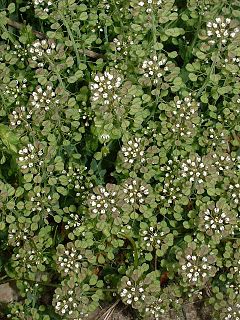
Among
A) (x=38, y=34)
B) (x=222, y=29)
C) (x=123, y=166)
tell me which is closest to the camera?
(x=222, y=29)

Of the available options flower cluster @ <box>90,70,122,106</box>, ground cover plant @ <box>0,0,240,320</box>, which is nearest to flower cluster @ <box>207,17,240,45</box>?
ground cover plant @ <box>0,0,240,320</box>

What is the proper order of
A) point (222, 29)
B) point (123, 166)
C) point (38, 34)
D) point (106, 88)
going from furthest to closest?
point (38, 34) → point (123, 166) → point (222, 29) → point (106, 88)

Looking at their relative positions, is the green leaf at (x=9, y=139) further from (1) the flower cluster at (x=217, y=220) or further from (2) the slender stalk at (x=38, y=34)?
(1) the flower cluster at (x=217, y=220)

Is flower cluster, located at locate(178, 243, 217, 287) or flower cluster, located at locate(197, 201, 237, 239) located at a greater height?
flower cluster, located at locate(197, 201, 237, 239)

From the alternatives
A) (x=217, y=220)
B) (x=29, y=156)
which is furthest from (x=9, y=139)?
(x=217, y=220)

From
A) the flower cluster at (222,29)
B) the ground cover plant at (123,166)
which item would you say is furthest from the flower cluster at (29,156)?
the flower cluster at (222,29)

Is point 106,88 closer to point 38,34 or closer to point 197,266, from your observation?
point 197,266

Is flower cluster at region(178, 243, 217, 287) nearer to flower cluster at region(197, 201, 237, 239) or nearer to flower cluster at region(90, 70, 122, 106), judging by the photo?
flower cluster at region(197, 201, 237, 239)
